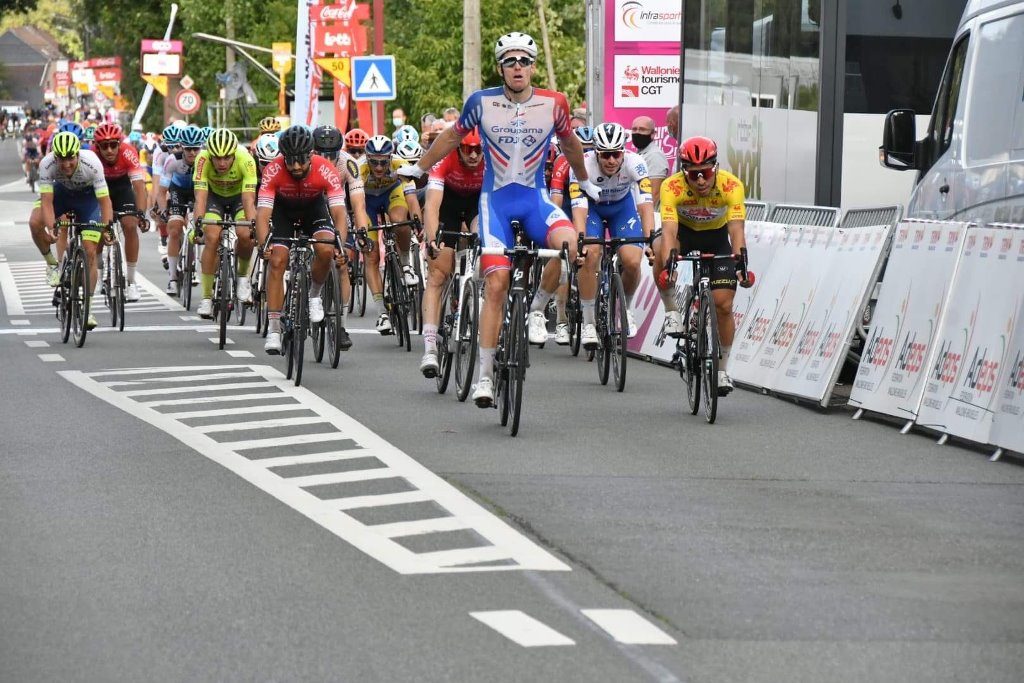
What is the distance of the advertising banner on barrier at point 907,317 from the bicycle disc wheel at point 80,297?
7.44 m

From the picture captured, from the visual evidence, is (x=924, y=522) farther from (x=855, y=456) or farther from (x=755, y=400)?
(x=755, y=400)

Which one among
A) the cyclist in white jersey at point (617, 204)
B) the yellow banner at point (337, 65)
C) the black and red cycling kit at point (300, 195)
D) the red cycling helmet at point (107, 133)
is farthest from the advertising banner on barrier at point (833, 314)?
the yellow banner at point (337, 65)

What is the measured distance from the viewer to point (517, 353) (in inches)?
446

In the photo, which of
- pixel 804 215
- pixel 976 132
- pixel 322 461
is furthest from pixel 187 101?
pixel 322 461

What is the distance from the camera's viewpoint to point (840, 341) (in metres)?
13.3

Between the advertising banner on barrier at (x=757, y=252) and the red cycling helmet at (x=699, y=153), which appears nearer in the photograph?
the red cycling helmet at (x=699, y=153)

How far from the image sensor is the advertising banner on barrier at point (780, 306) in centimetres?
1423

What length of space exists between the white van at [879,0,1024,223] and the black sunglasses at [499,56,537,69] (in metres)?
2.82

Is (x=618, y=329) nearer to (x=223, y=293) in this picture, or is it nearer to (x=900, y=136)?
(x=900, y=136)

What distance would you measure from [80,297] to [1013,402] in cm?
946

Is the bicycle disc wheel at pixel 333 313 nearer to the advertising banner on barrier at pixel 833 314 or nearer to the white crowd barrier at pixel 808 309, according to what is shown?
the white crowd barrier at pixel 808 309

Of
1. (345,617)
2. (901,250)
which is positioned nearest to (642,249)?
(901,250)

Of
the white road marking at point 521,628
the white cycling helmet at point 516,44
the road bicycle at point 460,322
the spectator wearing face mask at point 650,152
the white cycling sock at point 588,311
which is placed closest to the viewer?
the white road marking at point 521,628

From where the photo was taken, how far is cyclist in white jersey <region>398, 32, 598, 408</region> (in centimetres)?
1180
